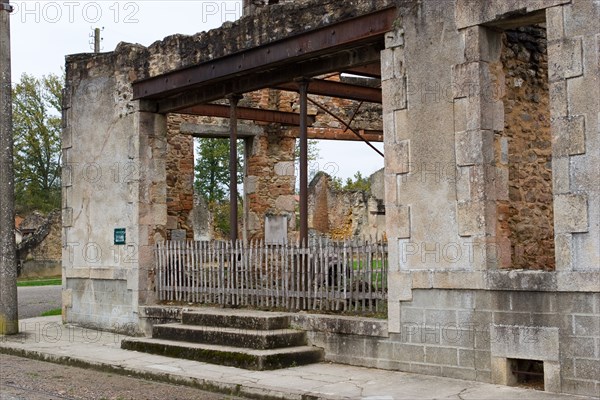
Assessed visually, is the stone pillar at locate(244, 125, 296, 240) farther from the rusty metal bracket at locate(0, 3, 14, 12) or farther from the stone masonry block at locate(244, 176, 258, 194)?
the rusty metal bracket at locate(0, 3, 14, 12)

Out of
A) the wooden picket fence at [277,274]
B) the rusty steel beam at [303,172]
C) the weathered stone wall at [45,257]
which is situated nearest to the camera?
the wooden picket fence at [277,274]

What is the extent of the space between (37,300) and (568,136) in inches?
664

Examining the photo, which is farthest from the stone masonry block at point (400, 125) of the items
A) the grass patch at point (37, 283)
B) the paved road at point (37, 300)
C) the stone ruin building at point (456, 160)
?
the grass patch at point (37, 283)

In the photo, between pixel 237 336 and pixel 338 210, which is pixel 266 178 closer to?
pixel 237 336

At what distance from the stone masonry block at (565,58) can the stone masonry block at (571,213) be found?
1146 millimetres

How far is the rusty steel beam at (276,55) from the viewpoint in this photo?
9672mm

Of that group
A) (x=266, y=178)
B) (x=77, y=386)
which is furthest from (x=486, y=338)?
(x=266, y=178)

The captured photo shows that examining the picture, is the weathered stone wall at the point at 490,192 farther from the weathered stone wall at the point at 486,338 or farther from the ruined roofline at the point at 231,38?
the ruined roofline at the point at 231,38

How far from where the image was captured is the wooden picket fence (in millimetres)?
9961

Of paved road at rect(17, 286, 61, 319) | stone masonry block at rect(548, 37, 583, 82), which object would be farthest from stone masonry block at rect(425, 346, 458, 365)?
paved road at rect(17, 286, 61, 319)

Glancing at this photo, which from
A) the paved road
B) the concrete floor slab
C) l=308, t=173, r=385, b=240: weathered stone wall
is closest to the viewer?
the concrete floor slab

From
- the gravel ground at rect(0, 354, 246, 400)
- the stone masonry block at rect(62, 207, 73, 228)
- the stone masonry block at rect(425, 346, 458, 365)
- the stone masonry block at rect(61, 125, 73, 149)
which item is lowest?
the gravel ground at rect(0, 354, 246, 400)

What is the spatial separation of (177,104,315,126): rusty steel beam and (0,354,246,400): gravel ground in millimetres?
5054

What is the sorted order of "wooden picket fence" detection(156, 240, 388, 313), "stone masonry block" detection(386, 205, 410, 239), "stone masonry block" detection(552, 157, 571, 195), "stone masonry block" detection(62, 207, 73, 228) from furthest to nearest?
"stone masonry block" detection(62, 207, 73, 228) → "wooden picket fence" detection(156, 240, 388, 313) → "stone masonry block" detection(386, 205, 410, 239) → "stone masonry block" detection(552, 157, 571, 195)
